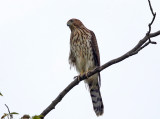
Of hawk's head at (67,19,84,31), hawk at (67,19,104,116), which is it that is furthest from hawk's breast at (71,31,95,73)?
hawk's head at (67,19,84,31)

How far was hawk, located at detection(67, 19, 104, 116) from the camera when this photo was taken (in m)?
6.75

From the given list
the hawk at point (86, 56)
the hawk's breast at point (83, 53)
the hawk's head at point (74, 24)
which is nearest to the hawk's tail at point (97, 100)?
the hawk at point (86, 56)

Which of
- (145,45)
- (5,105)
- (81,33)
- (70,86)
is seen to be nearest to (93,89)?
(81,33)

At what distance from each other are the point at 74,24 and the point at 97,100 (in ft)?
5.28

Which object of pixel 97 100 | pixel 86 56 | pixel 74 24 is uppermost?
pixel 74 24

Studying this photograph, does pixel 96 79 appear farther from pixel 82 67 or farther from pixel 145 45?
pixel 145 45

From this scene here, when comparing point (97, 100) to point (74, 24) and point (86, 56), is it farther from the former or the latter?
point (74, 24)

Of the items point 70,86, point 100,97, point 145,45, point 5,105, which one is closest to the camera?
point 5,105

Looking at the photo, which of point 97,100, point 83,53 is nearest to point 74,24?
point 83,53

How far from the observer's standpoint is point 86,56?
22.1 feet

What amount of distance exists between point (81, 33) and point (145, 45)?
3.05 meters

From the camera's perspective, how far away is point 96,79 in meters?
7.32

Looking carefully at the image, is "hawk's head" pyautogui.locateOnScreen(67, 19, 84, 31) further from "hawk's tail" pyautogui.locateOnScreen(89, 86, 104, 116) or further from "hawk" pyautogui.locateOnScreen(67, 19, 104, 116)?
"hawk's tail" pyautogui.locateOnScreen(89, 86, 104, 116)

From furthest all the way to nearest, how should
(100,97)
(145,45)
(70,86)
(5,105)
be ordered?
(100,97), (70,86), (145,45), (5,105)
